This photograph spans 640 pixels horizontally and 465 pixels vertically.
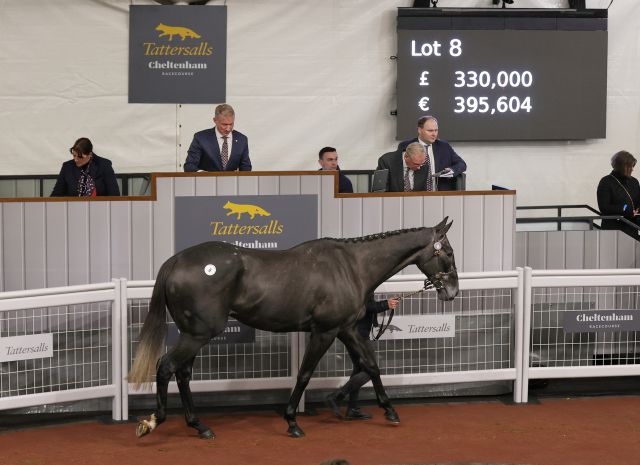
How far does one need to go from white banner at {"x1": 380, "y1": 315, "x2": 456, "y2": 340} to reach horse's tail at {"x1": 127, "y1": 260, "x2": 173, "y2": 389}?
1.85 meters

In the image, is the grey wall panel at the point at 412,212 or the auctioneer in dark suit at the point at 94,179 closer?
the grey wall panel at the point at 412,212

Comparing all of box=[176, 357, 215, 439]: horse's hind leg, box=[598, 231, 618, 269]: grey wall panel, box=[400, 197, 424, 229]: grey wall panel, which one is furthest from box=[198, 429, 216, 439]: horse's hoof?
box=[598, 231, 618, 269]: grey wall panel

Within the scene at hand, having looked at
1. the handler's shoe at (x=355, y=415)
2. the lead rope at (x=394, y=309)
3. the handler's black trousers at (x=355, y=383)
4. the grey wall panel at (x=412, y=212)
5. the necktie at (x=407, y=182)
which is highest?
the necktie at (x=407, y=182)

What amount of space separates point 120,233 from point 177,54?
4293mm

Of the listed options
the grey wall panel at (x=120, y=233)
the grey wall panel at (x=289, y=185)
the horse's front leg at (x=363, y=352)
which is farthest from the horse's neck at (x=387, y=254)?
the grey wall panel at (x=120, y=233)

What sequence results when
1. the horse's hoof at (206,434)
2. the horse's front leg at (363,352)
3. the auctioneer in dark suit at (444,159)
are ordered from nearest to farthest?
the horse's hoof at (206,434)
the horse's front leg at (363,352)
the auctioneer in dark suit at (444,159)

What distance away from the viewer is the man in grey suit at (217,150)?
10258mm

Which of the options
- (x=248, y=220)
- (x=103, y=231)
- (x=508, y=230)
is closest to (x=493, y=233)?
(x=508, y=230)

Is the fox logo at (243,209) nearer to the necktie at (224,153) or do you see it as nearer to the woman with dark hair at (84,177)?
the necktie at (224,153)

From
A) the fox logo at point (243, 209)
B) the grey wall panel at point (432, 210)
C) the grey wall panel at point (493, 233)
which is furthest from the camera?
the grey wall panel at point (493, 233)

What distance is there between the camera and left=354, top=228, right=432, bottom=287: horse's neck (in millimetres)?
9133

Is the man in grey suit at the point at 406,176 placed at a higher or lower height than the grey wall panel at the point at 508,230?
higher

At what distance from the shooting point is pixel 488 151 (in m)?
14.2

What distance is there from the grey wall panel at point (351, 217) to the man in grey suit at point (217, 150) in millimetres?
945
